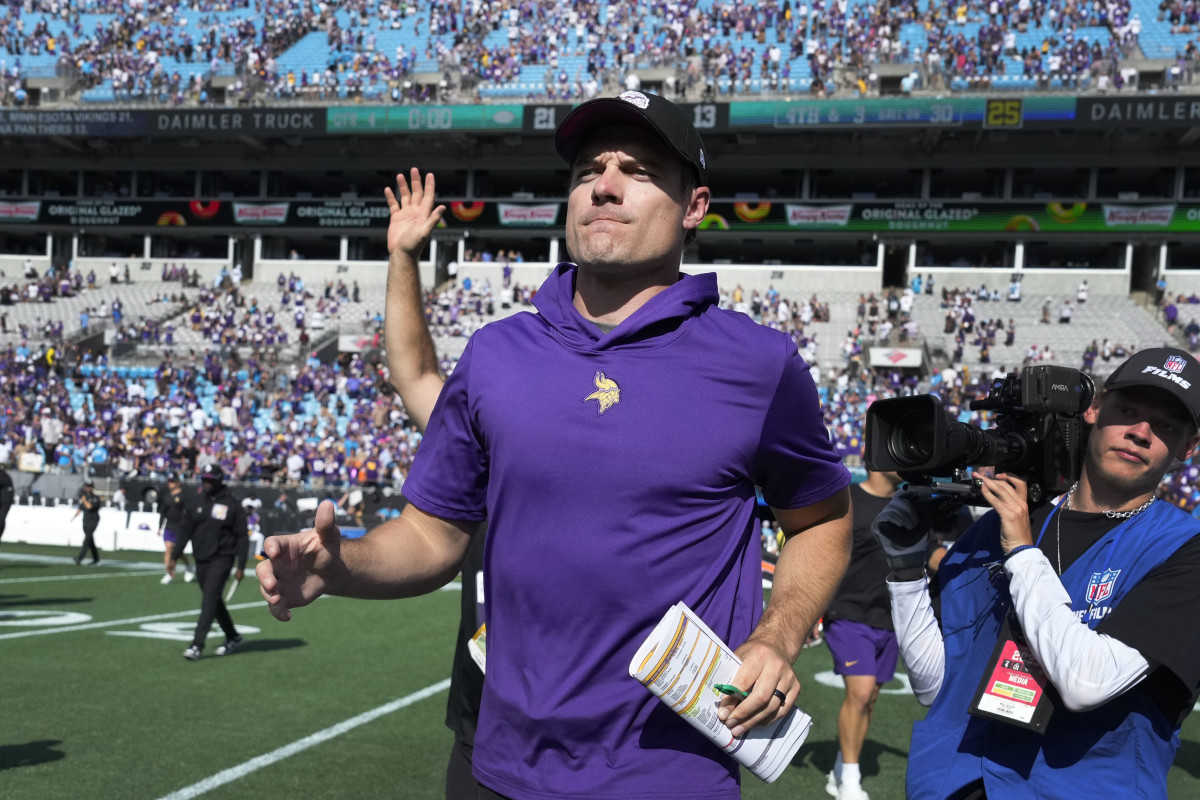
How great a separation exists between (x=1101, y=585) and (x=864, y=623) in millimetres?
4279

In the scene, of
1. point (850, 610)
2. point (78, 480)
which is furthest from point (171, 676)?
point (78, 480)

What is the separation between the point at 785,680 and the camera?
1896 millimetres

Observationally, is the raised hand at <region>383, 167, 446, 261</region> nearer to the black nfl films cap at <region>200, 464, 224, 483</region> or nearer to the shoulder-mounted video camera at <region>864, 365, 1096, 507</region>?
the shoulder-mounted video camera at <region>864, 365, 1096, 507</region>

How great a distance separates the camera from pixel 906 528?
3.17 metres

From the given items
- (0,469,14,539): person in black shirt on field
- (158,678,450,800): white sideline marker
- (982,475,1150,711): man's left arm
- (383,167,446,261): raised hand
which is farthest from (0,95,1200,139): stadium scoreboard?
(982,475,1150,711): man's left arm

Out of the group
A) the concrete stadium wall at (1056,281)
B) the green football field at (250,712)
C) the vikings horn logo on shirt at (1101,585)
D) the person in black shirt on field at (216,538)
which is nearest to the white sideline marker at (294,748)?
the green football field at (250,712)

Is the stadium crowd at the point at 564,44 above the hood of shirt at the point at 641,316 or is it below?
above

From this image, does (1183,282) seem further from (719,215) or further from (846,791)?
(846,791)

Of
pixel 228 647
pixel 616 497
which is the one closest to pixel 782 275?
pixel 228 647

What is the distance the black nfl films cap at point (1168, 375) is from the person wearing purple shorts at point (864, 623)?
3.92 meters

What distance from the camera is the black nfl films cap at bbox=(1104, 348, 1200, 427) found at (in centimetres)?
293

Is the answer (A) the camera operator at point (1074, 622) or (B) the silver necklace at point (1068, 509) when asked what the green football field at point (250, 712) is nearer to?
(A) the camera operator at point (1074, 622)

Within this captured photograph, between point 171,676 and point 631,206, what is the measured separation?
8598 mm

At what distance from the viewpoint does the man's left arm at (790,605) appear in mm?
1855
